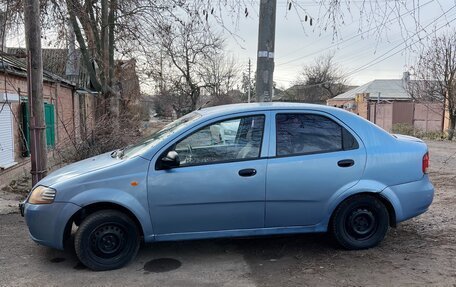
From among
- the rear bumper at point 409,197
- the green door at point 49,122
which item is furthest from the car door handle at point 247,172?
the green door at point 49,122

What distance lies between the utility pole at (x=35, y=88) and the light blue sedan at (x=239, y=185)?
238cm

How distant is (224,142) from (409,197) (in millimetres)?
2147

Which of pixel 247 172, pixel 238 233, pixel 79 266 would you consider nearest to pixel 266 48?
pixel 247 172

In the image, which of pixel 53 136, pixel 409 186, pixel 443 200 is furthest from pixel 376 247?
pixel 53 136

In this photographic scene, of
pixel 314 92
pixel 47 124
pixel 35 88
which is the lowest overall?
pixel 47 124

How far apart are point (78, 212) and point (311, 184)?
2.40 meters

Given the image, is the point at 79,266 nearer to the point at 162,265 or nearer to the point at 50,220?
the point at 50,220

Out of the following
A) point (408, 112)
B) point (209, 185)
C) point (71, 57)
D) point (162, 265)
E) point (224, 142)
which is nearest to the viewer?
point (209, 185)

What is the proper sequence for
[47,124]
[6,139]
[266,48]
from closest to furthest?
[266,48] < [6,139] < [47,124]

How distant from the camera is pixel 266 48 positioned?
21.4 ft

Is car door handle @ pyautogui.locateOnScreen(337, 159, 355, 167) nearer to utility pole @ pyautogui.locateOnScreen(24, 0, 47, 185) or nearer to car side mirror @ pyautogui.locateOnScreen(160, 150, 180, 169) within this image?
car side mirror @ pyautogui.locateOnScreen(160, 150, 180, 169)

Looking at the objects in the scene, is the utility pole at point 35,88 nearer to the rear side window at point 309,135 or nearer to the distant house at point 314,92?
the rear side window at point 309,135

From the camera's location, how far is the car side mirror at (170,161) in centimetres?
426

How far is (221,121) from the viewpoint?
4633 mm
